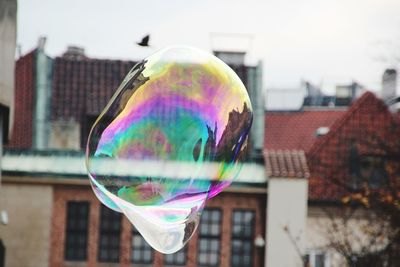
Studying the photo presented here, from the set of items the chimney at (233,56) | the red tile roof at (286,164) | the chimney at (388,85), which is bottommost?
the red tile roof at (286,164)

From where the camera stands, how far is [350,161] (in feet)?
86.1

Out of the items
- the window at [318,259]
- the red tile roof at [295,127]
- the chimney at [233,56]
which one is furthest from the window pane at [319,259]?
the chimney at [233,56]

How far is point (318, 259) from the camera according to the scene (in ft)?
80.4

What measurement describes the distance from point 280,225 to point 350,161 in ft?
13.5

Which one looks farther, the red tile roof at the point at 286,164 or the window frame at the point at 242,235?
the window frame at the point at 242,235

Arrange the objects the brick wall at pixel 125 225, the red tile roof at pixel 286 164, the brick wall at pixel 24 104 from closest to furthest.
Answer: the red tile roof at pixel 286 164 → the brick wall at pixel 125 225 → the brick wall at pixel 24 104

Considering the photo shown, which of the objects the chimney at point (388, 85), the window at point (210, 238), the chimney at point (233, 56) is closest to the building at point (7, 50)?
the window at point (210, 238)

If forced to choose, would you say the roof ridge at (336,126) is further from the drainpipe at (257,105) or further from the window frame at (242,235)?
the window frame at (242,235)

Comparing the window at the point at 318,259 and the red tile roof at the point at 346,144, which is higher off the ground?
the red tile roof at the point at 346,144

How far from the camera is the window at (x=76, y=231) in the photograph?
75.8 ft

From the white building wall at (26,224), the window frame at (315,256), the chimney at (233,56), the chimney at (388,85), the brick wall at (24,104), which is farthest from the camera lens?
the chimney at (388,85)

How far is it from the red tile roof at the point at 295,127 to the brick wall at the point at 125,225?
585 cm

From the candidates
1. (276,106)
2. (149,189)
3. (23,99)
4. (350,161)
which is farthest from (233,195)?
(149,189)

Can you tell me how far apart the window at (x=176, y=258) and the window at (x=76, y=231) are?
174 centimetres
